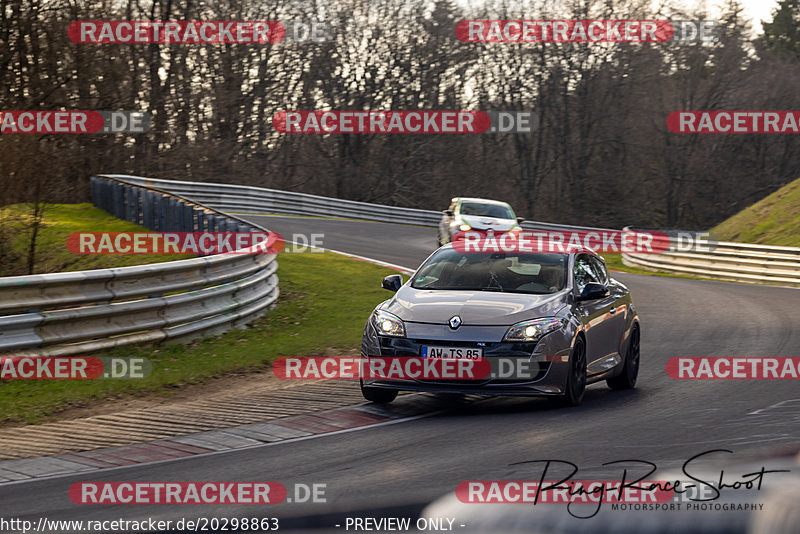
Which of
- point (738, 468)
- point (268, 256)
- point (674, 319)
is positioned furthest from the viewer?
point (674, 319)

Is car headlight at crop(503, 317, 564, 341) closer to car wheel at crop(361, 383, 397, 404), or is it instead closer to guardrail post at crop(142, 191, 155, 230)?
car wheel at crop(361, 383, 397, 404)

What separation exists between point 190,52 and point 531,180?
77.9 feet

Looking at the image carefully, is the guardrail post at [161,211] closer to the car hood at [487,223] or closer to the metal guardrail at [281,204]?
the metal guardrail at [281,204]

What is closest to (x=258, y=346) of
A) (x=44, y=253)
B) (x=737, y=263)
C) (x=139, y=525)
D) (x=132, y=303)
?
(x=132, y=303)

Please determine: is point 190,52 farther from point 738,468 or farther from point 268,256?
point 738,468

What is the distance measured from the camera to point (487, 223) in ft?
86.2

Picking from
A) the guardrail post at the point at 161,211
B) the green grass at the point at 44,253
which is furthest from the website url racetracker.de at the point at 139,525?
the guardrail post at the point at 161,211

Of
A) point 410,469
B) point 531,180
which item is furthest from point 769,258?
point 531,180

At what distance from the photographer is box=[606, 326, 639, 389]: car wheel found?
35.8ft

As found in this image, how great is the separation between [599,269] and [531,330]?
2.62m

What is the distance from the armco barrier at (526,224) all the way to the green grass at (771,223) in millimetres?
4987

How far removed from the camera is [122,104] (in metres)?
38.8

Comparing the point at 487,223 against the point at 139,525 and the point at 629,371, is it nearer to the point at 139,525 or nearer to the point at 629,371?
the point at 629,371

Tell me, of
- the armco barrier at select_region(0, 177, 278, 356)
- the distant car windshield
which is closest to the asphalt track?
the armco barrier at select_region(0, 177, 278, 356)
